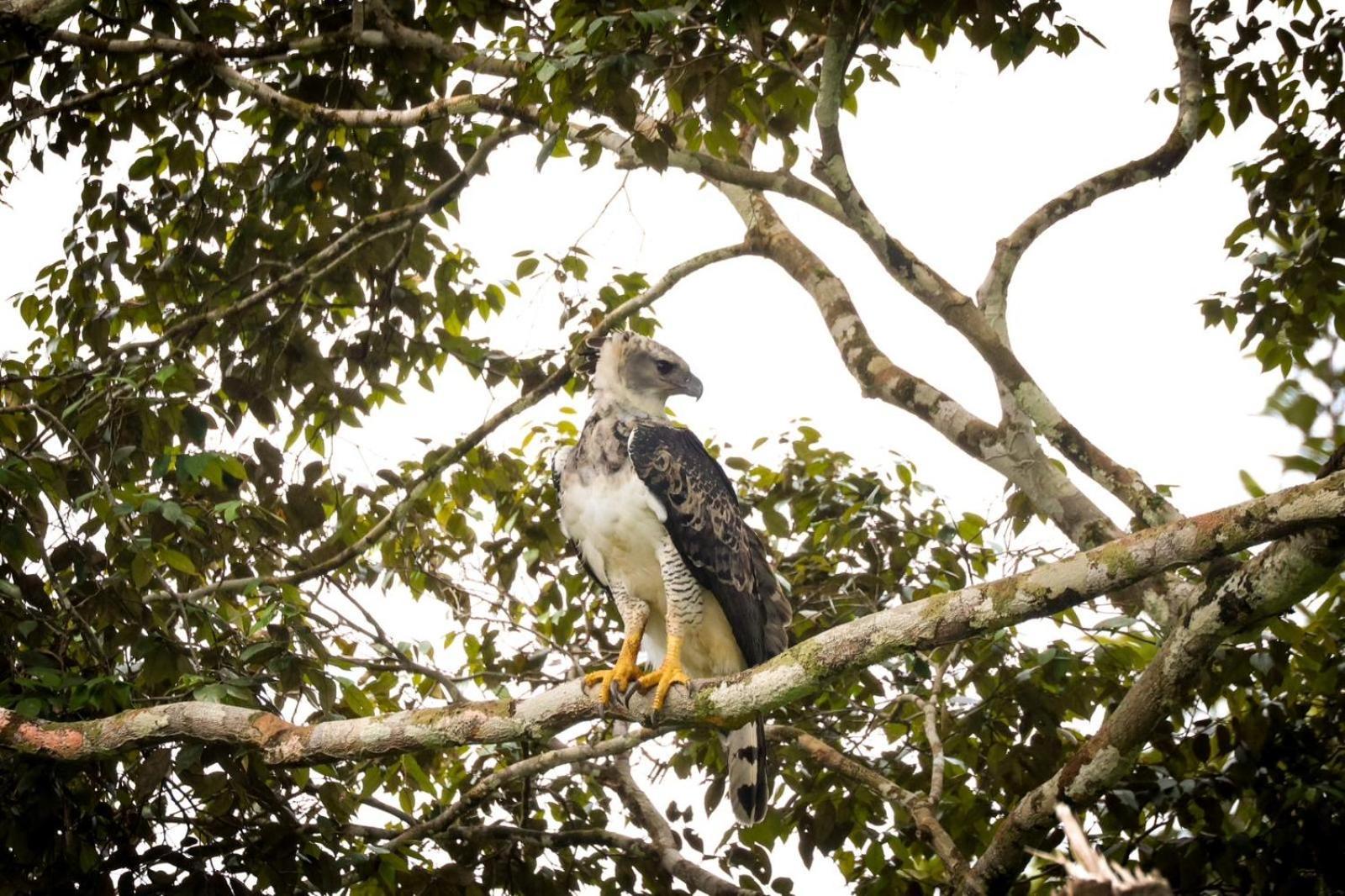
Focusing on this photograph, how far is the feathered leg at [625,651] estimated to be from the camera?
347 cm

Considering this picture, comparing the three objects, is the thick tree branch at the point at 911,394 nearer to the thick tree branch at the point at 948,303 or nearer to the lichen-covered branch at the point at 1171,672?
the thick tree branch at the point at 948,303

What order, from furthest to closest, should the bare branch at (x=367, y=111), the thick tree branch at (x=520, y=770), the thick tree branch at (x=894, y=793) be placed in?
the bare branch at (x=367, y=111)
the thick tree branch at (x=520, y=770)
the thick tree branch at (x=894, y=793)

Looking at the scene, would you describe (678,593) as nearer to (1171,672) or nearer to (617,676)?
(617,676)

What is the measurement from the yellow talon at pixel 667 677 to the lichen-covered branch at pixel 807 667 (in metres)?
0.04

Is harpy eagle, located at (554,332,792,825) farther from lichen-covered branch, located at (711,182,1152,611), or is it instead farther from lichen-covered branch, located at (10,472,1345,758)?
lichen-covered branch, located at (711,182,1152,611)

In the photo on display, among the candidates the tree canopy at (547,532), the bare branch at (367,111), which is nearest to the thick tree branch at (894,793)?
the tree canopy at (547,532)

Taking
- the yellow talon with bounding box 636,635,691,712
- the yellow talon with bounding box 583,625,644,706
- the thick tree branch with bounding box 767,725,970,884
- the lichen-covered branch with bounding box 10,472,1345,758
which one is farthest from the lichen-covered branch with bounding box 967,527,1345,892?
the yellow talon with bounding box 583,625,644,706

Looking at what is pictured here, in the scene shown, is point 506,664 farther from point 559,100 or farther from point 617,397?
Result: point 559,100

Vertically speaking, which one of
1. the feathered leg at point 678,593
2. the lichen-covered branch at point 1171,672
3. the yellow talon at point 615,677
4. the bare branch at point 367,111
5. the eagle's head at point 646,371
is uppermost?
the bare branch at point 367,111

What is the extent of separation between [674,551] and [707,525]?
127 mm

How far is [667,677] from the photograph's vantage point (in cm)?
349

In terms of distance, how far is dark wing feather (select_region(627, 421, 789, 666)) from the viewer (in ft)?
12.9

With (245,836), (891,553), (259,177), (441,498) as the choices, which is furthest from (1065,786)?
(259,177)

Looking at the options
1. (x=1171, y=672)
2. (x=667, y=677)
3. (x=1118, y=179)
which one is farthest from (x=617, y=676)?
(x=1118, y=179)
